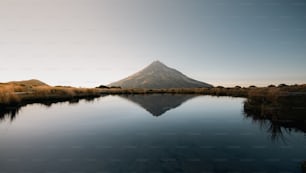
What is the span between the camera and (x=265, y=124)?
1376 centimetres

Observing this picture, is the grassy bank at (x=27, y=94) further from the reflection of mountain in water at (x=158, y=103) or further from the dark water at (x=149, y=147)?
the reflection of mountain in water at (x=158, y=103)

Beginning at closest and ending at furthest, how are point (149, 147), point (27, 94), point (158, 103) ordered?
point (149, 147) < point (27, 94) < point (158, 103)

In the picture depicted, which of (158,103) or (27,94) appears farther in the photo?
(158,103)

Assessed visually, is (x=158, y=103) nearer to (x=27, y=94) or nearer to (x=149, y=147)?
(x=27, y=94)

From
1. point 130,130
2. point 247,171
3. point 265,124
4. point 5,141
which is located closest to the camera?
point 247,171

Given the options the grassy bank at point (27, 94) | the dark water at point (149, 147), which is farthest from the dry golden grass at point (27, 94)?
the dark water at point (149, 147)

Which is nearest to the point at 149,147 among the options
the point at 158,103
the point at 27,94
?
the point at 158,103

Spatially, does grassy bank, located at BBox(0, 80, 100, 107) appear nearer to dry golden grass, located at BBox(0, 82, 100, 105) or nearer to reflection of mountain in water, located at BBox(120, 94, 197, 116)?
dry golden grass, located at BBox(0, 82, 100, 105)

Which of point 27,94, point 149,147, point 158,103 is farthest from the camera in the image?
point 158,103

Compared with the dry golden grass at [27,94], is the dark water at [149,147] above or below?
below

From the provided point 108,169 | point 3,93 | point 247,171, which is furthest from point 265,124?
point 3,93

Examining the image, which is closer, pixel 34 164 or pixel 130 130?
pixel 34 164

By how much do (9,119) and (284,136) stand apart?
1897 centimetres

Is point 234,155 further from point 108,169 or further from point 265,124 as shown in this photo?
point 265,124
